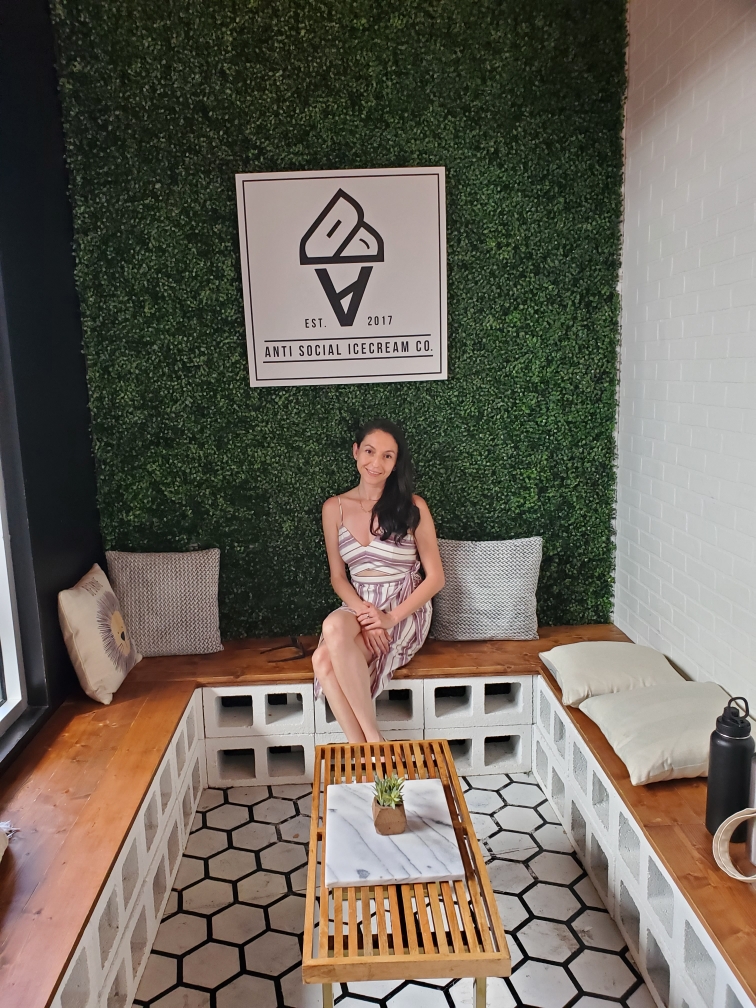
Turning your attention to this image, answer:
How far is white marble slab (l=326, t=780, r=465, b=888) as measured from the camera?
1.99 m

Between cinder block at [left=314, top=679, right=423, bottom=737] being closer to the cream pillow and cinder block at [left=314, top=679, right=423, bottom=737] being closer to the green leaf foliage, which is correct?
the cream pillow

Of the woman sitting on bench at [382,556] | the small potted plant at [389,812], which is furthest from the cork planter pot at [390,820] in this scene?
the woman sitting on bench at [382,556]

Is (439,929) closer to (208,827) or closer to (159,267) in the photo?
(208,827)

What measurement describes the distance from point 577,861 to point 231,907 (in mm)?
1219

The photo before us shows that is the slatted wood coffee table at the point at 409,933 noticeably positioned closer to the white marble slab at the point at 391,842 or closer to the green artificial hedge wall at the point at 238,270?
the white marble slab at the point at 391,842

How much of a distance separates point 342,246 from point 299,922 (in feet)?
8.92

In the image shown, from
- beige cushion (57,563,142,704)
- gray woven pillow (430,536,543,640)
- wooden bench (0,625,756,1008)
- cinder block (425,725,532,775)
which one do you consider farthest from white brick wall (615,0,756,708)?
beige cushion (57,563,142,704)

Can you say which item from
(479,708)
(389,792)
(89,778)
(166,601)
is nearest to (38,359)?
(166,601)

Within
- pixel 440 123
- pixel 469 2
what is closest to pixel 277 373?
pixel 440 123

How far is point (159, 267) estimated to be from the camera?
354 centimetres

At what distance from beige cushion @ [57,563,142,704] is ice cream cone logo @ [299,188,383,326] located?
162cm

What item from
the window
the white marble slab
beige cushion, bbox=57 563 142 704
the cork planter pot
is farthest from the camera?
beige cushion, bbox=57 563 142 704

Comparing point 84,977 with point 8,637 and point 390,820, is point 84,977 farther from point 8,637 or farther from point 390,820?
point 8,637

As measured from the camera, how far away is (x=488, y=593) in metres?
3.62
